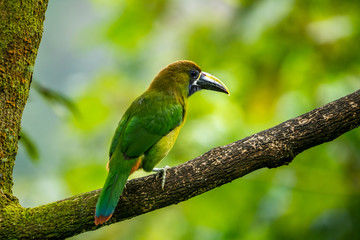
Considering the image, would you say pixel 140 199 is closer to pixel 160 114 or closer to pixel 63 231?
pixel 63 231

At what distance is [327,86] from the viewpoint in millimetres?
4223

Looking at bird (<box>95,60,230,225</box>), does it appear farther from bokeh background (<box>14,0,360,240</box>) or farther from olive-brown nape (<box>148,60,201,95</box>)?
bokeh background (<box>14,0,360,240</box>)

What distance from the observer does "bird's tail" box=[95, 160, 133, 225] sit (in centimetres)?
253

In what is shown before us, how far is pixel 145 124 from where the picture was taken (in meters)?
3.21

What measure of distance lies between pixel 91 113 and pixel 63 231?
2934 millimetres

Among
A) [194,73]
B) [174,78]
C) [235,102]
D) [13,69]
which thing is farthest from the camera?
[235,102]

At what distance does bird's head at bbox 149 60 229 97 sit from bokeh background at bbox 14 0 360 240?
645 millimetres

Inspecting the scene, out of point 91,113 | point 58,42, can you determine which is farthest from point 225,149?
point 58,42

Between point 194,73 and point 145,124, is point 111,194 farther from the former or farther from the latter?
point 194,73

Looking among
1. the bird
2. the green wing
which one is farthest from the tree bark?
the green wing

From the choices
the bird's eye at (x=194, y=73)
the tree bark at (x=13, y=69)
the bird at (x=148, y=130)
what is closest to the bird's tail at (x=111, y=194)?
the bird at (x=148, y=130)

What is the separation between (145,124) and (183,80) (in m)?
0.68

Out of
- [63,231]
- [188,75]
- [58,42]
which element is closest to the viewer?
[63,231]

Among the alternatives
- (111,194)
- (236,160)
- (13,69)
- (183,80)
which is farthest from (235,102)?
(13,69)
